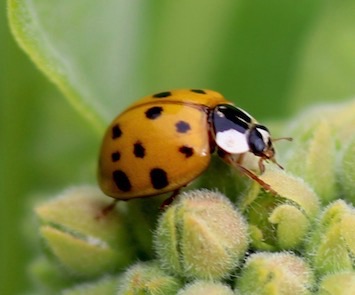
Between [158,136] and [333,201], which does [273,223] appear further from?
[158,136]

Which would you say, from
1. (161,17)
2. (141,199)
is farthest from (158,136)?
(161,17)

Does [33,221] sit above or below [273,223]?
below

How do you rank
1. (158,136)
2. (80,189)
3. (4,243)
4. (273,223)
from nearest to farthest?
1. (273,223)
2. (158,136)
3. (80,189)
4. (4,243)

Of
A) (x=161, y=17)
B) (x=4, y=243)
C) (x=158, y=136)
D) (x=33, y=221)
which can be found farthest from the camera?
(x=161, y=17)

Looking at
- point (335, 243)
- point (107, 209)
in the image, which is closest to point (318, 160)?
point (335, 243)

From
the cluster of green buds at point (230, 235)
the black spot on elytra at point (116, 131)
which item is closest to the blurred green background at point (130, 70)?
the black spot on elytra at point (116, 131)

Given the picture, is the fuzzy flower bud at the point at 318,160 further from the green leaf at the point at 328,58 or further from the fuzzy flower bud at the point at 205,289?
the green leaf at the point at 328,58

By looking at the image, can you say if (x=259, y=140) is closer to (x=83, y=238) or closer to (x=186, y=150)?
(x=186, y=150)
